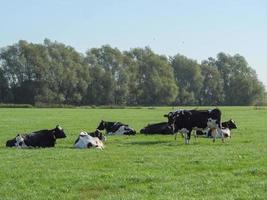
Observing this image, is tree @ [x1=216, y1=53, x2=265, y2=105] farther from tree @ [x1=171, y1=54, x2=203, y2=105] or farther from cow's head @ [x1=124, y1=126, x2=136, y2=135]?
cow's head @ [x1=124, y1=126, x2=136, y2=135]

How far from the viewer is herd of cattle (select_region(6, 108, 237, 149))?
2531 cm

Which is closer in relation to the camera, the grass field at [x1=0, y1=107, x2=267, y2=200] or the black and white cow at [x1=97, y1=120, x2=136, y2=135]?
the grass field at [x1=0, y1=107, x2=267, y2=200]

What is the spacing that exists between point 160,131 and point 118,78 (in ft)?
404

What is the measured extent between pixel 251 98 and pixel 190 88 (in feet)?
62.3

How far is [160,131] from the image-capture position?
33.0 meters

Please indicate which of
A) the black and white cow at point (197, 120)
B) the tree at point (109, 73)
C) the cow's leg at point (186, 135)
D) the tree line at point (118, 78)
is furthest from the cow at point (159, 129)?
the tree at point (109, 73)

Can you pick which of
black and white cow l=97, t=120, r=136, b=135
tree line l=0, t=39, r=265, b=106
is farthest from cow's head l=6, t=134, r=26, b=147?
tree line l=0, t=39, r=265, b=106

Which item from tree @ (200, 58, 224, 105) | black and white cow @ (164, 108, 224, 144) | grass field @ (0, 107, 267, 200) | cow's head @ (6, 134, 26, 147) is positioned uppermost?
tree @ (200, 58, 224, 105)

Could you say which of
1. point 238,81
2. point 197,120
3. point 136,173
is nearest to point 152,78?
point 238,81

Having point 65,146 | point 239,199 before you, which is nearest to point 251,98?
point 65,146

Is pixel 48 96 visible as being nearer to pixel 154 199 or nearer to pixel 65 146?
pixel 65 146

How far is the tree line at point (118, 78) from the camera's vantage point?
455 ft

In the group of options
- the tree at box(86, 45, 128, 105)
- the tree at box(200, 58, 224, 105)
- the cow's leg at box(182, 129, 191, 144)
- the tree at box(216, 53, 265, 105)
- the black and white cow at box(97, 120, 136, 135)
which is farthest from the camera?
the tree at box(200, 58, 224, 105)

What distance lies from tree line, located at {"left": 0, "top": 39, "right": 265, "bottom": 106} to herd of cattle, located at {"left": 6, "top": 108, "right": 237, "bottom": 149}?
100128mm
